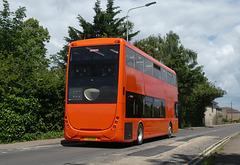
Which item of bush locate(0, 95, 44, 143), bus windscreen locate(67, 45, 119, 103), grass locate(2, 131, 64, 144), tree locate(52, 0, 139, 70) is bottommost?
grass locate(2, 131, 64, 144)

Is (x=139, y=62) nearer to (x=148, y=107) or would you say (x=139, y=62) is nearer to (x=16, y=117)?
(x=148, y=107)

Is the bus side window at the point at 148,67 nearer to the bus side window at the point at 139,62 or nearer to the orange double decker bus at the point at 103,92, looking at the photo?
the bus side window at the point at 139,62

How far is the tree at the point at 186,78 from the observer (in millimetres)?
45562

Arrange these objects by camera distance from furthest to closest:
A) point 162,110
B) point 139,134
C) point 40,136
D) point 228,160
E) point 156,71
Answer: point 162,110, point 156,71, point 40,136, point 139,134, point 228,160

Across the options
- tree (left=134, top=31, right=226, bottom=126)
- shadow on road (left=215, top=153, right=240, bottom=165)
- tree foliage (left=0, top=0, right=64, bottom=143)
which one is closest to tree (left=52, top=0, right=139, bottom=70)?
tree (left=134, top=31, right=226, bottom=126)

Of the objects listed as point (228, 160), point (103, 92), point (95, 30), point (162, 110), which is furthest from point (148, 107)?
point (95, 30)

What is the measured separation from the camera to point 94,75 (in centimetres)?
1300

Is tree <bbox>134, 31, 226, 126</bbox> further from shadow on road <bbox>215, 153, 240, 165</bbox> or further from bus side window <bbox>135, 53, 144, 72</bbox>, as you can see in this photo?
shadow on road <bbox>215, 153, 240, 165</bbox>

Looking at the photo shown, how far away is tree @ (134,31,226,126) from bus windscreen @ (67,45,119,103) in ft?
93.3

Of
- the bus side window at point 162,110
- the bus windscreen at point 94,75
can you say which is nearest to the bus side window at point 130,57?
the bus windscreen at point 94,75

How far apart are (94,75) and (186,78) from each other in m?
34.4

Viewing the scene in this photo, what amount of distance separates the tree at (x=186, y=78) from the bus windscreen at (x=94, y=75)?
1120 inches

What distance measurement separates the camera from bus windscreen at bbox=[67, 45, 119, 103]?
12773 millimetres

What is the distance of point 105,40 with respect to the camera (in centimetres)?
1353
